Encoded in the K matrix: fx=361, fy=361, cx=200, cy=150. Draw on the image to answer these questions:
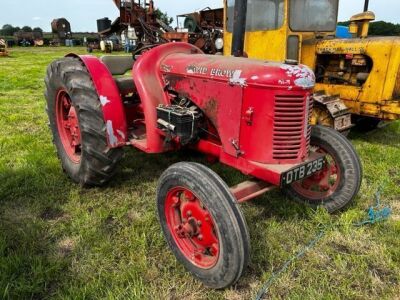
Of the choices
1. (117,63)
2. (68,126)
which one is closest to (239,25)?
(117,63)

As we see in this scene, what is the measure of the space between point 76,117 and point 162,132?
36.8 inches

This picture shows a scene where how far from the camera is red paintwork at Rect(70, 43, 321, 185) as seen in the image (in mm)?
2297

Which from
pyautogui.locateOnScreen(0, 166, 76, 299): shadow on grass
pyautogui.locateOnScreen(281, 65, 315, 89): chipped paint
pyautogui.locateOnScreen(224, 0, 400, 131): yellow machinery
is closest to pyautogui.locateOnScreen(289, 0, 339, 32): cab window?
pyautogui.locateOnScreen(224, 0, 400, 131): yellow machinery

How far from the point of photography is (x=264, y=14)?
→ 15.9 feet

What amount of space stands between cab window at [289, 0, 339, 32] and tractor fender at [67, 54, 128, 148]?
2.78 meters

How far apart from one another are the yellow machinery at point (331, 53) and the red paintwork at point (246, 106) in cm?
227

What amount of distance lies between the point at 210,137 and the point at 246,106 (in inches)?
23.6

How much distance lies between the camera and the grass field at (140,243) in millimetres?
2195

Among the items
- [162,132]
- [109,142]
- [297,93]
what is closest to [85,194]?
[109,142]

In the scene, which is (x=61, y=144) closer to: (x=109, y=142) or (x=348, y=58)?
(x=109, y=142)

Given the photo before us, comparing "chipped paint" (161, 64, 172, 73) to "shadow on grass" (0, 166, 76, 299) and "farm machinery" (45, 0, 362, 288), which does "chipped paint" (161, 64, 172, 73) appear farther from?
"shadow on grass" (0, 166, 76, 299)

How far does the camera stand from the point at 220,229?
2.04 metres

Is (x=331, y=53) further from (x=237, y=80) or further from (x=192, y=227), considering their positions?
(x=192, y=227)

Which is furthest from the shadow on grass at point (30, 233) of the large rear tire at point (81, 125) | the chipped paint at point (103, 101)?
the chipped paint at point (103, 101)
